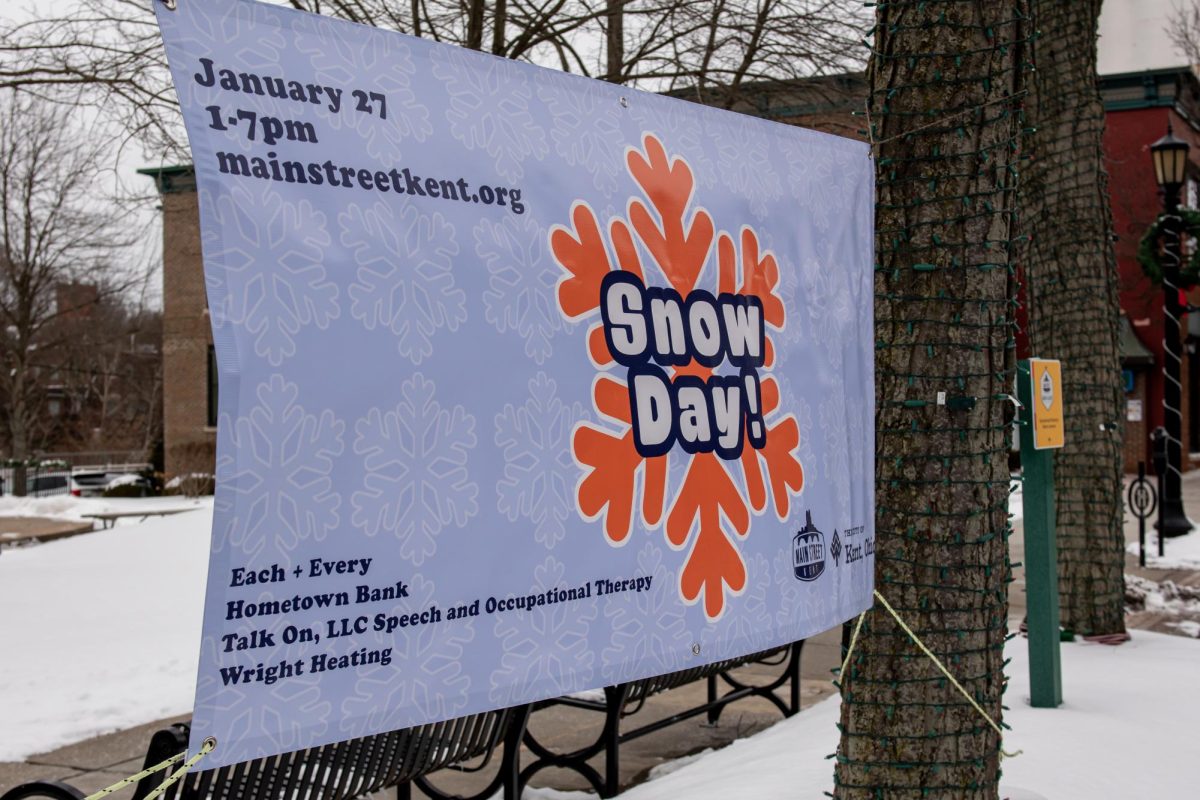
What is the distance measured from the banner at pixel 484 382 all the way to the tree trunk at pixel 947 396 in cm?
23

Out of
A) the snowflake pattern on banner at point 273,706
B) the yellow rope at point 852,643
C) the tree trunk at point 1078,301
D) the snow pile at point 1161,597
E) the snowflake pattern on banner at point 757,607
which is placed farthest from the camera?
the snow pile at point 1161,597

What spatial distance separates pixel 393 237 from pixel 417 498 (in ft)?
1.77

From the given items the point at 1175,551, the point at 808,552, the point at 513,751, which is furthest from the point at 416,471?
the point at 1175,551

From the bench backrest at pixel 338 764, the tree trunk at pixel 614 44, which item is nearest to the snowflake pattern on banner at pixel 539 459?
the bench backrest at pixel 338 764

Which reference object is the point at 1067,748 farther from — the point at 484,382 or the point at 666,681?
the point at 484,382

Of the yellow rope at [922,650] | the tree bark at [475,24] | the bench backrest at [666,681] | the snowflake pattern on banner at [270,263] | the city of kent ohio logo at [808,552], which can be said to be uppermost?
the tree bark at [475,24]

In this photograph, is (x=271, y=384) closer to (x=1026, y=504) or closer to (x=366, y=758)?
(x=366, y=758)

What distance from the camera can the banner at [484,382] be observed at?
2.26 meters

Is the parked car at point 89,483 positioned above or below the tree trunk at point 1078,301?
below

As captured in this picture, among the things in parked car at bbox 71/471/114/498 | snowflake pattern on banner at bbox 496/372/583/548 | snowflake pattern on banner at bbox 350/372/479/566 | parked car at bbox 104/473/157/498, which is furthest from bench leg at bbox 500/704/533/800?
parked car at bbox 71/471/114/498

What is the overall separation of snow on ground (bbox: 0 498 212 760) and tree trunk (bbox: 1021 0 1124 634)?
5.58 m

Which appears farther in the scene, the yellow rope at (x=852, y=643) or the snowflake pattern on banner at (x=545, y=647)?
the yellow rope at (x=852, y=643)

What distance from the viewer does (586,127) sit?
2.89m

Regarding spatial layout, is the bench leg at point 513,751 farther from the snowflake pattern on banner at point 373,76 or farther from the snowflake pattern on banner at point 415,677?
the snowflake pattern on banner at point 373,76
